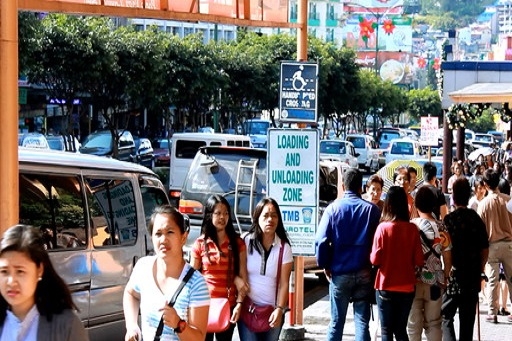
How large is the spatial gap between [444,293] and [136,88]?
28615 millimetres

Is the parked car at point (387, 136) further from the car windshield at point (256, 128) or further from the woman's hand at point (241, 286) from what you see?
the woman's hand at point (241, 286)

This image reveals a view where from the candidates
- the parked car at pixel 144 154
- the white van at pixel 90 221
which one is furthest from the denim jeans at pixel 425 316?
the parked car at pixel 144 154

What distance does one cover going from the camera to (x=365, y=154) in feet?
163

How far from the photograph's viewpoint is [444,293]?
10.0m

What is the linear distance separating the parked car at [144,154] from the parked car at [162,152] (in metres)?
0.97

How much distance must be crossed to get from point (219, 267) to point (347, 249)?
1.56 m

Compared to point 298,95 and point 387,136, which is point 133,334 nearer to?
point 298,95

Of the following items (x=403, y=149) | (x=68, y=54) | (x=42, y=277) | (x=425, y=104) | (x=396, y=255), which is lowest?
(x=403, y=149)

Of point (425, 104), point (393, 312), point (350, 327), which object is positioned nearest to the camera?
point (393, 312)

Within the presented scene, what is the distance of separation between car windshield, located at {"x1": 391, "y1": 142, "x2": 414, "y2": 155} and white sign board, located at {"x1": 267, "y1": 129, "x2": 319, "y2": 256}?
3657 cm

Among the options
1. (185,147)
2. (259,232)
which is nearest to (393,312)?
(259,232)

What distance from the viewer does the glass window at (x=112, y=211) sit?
9422 millimetres

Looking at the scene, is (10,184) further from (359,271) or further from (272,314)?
(359,271)

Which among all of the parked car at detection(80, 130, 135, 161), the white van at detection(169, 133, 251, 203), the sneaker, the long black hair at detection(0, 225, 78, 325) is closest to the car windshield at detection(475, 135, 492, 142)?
the parked car at detection(80, 130, 135, 161)
